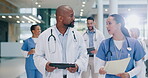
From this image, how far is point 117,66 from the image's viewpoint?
204 cm

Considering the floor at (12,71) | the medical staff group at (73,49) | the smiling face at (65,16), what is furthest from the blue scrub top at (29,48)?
the floor at (12,71)

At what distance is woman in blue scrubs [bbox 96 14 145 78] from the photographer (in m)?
2.10

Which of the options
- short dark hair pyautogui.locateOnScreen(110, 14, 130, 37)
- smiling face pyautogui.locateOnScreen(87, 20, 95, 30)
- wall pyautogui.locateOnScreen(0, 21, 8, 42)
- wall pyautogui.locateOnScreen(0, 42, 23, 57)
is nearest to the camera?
short dark hair pyautogui.locateOnScreen(110, 14, 130, 37)

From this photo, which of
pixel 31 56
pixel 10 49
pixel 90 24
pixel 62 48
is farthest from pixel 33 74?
pixel 10 49

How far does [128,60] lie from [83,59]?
1.32 feet

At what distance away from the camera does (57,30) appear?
2.04 meters

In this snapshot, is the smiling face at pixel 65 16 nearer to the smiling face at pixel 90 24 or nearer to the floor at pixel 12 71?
the smiling face at pixel 90 24

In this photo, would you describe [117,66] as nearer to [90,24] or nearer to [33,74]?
[33,74]

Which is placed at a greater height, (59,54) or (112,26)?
(112,26)

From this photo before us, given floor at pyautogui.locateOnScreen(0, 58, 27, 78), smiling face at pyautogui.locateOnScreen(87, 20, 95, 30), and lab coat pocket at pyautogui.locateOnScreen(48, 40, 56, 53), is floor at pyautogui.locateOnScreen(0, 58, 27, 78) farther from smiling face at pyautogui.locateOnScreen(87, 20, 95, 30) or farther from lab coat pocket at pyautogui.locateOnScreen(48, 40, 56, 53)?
lab coat pocket at pyautogui.locateOnScreen(48, 40, 56, 53)

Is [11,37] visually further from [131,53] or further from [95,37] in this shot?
[131,53]

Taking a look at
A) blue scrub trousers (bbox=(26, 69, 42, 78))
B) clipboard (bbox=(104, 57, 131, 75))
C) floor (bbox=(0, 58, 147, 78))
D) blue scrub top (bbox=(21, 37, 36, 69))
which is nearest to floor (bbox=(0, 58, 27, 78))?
floor (bbox=(0, 58, 147, 78))

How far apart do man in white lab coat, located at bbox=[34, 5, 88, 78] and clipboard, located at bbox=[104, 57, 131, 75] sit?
0.22 metres

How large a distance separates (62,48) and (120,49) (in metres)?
0.54
